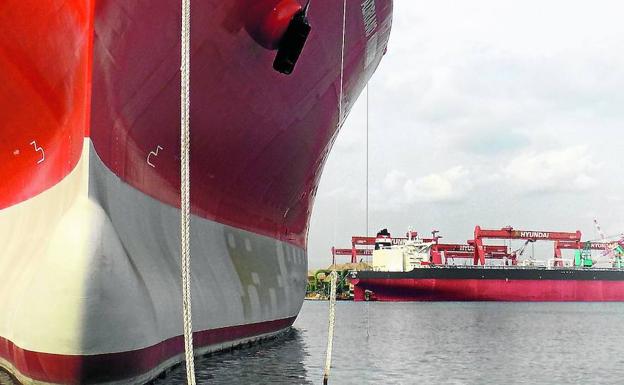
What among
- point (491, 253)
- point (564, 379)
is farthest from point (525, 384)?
point (491, 253)

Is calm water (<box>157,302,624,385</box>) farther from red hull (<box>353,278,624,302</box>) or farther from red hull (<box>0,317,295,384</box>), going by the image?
A: red hull (<box>353,278,624,302</box>)

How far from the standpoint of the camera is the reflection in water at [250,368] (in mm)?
8648

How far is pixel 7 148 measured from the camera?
324 inches

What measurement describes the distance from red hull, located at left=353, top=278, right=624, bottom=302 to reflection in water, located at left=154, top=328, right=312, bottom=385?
36.2 m

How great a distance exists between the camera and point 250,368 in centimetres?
988

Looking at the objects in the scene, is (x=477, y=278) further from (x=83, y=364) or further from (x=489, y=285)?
(x=83, y=364)

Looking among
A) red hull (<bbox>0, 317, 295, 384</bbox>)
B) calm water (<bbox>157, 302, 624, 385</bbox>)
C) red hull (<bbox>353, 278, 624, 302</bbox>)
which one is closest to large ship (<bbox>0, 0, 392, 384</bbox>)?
red hull (<bbox>0, 317, 295, 384</bbox>)

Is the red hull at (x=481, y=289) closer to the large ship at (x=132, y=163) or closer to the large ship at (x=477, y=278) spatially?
the large ship at (x=477, y=278)

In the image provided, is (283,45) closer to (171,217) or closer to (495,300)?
(171,217)

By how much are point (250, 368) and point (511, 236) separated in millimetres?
48851

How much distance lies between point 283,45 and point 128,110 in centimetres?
231

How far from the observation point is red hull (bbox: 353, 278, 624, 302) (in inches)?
1889

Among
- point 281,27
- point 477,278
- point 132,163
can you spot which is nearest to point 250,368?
point 132,163

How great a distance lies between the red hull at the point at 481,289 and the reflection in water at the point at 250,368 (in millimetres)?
36241
